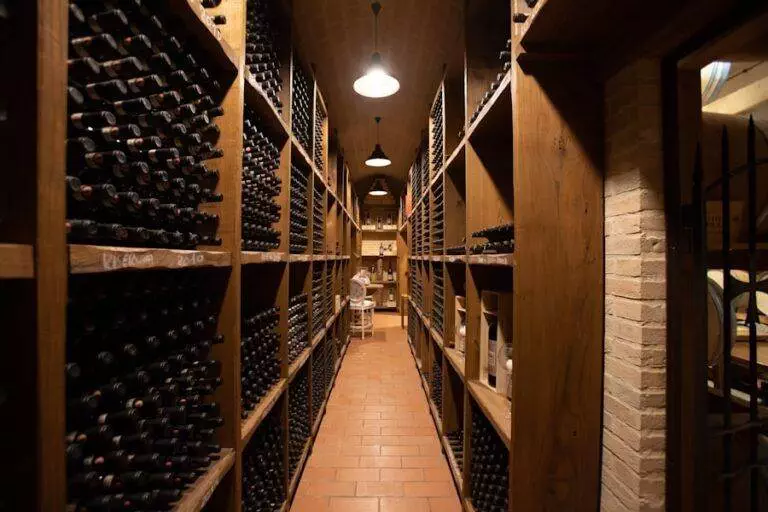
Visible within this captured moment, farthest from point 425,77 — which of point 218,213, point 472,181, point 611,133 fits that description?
point 218,213

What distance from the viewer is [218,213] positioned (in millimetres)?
1303

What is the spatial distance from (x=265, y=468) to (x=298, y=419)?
75 centimetres

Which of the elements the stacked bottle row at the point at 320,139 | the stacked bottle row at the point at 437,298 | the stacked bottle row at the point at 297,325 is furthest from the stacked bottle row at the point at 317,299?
the stacked bottle row at the point at 437,298

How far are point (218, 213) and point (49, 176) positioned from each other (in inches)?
30.3

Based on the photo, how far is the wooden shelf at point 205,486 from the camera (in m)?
0.96

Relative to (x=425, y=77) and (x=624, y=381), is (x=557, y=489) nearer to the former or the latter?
(x=624, y=381)

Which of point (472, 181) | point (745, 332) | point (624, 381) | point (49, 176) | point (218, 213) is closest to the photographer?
point (49, 176)

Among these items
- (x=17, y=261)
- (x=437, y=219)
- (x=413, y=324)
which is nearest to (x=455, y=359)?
(x=437, y=219)

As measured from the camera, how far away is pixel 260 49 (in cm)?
167

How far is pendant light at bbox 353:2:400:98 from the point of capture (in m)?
2.86

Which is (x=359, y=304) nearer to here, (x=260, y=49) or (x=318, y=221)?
(x=318, y=221)

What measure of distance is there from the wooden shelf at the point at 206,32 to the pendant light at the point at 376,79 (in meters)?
1.80

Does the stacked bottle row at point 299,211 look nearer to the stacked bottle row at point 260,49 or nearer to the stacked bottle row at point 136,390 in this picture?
the stacked bottle row at point 260,49

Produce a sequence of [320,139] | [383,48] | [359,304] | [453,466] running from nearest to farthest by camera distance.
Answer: [453,466], [383,48], [320,139], [359,304]
